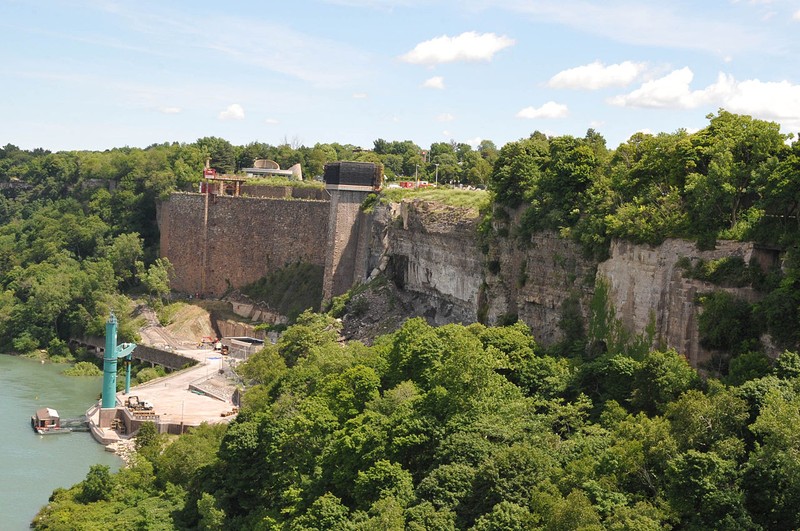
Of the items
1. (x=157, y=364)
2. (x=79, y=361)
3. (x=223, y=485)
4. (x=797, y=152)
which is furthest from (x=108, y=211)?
(x=797, y=152)

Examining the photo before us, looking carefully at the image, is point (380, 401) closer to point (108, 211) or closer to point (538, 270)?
point (538, 270)

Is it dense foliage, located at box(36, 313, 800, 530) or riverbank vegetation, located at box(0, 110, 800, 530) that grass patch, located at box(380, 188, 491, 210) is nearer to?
riverbank vegetation, located at box(0, 110, 800, 530)

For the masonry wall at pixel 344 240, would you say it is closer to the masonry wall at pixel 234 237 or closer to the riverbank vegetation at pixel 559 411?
the masonry wall at pixel 234 237

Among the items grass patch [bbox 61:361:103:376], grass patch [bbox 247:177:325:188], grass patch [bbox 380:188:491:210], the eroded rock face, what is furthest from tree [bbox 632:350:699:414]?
grass patch [bbox 247:177:325:188]

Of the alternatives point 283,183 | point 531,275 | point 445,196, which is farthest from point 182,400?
point 283,183

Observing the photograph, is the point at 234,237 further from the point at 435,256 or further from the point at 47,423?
the point at 435,256

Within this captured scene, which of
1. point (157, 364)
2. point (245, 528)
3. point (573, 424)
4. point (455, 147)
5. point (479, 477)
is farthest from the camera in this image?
point (455, 147)
